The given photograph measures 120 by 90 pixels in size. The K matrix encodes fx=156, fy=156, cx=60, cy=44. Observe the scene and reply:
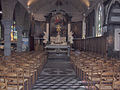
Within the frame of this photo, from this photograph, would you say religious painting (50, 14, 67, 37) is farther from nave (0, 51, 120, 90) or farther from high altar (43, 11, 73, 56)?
nave (0, 51, 120, 90)

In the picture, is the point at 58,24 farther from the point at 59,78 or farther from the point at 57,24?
the point at 59,78

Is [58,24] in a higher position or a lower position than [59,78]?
higher

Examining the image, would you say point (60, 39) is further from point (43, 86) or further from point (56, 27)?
point (43, 86)

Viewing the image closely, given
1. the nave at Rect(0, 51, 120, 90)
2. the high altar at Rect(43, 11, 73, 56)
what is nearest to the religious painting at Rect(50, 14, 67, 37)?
the high altar at Rect(43, 11, 73, 56)

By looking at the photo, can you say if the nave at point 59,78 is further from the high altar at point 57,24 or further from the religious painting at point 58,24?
the religious painting at point 58,24

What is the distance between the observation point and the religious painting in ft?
119

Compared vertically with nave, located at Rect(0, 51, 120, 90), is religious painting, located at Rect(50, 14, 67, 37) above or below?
above

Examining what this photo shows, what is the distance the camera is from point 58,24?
36.7 meters

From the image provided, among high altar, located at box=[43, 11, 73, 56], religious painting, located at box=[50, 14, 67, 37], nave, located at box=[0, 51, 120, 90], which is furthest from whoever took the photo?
religious painting, located at box=[50, 14, 67, 37]

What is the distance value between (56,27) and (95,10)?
475 inches

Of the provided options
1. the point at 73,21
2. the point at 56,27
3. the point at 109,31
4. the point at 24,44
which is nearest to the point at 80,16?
the point at 73,21

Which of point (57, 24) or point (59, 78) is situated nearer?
point (59, 78)

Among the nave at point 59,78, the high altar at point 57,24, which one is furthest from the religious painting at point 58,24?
the nave at point 59,78

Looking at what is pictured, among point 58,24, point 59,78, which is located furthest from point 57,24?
point 59,78
